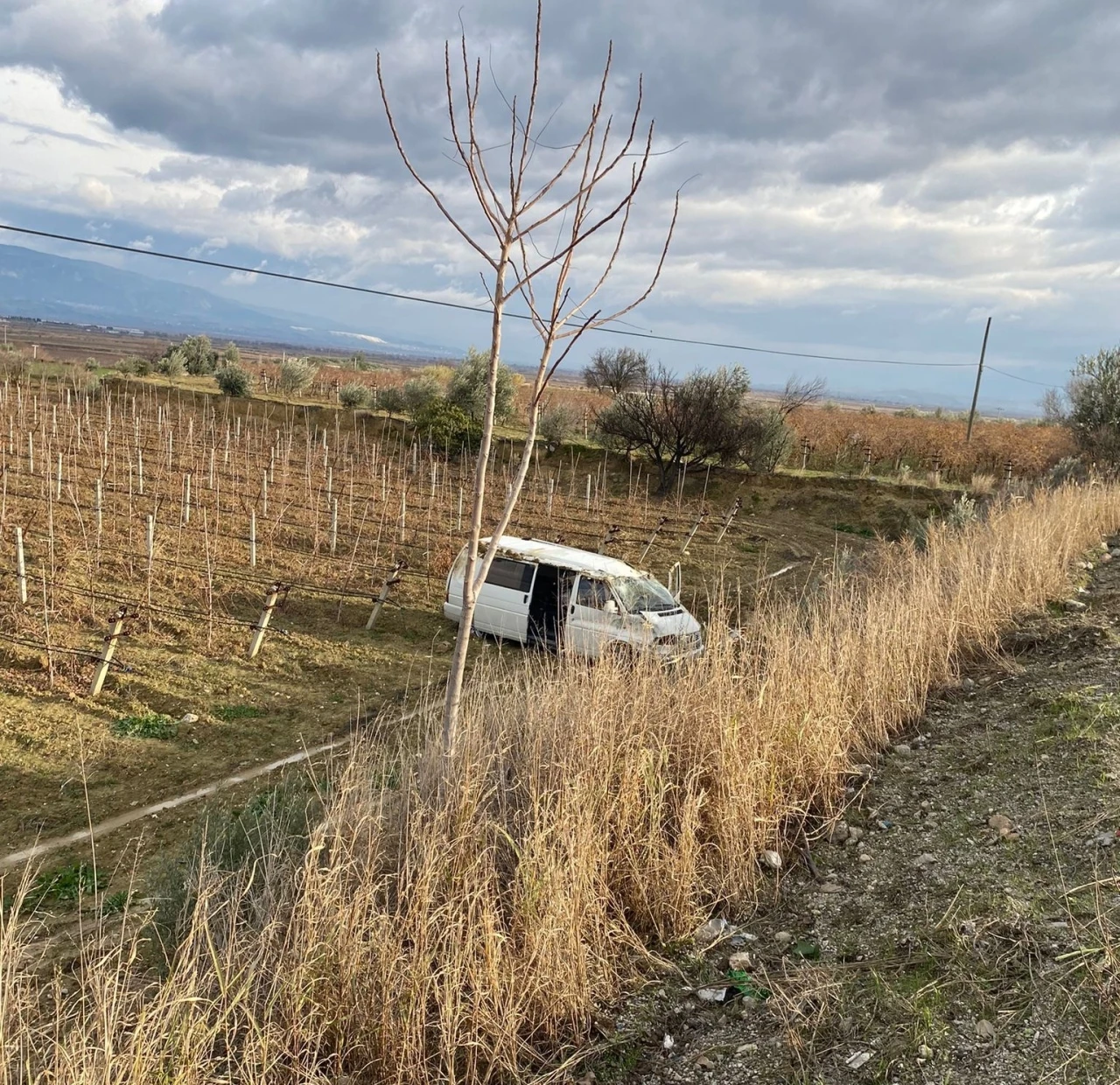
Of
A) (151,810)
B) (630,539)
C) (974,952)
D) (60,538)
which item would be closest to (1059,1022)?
(974,952)

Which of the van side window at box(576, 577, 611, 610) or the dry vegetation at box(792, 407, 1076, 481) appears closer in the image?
the van side window at box(576, 577, 611, 610)

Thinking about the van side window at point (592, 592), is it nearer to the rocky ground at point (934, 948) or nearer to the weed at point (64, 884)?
the rocky ground at point (934, 948)

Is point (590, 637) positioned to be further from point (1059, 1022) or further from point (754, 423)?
Answer: point (754, 423)

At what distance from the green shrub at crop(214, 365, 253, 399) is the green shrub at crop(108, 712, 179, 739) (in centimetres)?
2206

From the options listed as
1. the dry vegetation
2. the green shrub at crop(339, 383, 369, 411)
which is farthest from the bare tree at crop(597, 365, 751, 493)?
the green shrub at crop(339, 383, 369, 411)

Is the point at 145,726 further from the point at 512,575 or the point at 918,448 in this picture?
the point at 918,448

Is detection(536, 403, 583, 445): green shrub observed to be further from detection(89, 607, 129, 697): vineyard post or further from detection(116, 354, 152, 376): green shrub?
detection(89, 607, 129, 697): vineyard post

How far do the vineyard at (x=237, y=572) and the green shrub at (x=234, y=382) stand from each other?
4.59m

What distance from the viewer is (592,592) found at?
8.80 metres

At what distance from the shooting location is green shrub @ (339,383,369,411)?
2755 centimetres

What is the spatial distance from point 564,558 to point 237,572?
4.72 m

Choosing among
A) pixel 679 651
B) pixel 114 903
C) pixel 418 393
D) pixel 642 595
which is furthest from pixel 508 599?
pixel 418 393

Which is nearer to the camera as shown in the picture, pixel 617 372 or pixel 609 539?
pixel 609 539

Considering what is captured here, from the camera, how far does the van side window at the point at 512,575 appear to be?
9.33 m
